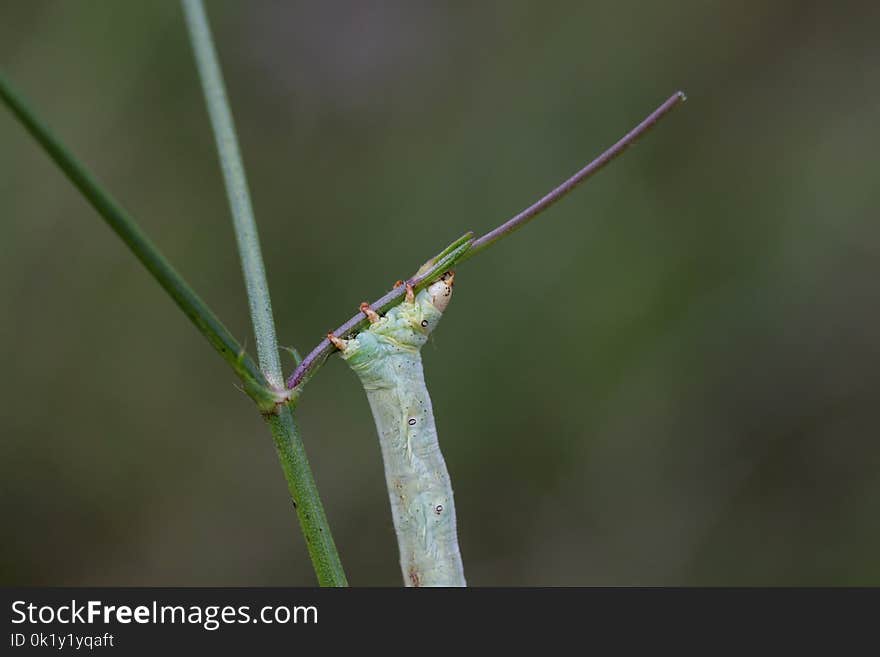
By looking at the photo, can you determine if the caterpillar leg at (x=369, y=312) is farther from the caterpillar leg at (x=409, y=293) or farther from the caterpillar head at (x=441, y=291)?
the caterpillar head at (x=441, y=291)

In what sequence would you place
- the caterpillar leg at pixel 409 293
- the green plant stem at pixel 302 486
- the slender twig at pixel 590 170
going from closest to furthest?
1. the slender twig at pixel 590 170
2. the green plant stem at pixel 302 486
3. the caterpillar leg at pixel 409 293

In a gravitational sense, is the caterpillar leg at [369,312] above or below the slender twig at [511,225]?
above

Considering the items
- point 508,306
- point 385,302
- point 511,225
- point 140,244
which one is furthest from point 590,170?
point 508,306

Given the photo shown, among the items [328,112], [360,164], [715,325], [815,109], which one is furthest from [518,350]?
[815,109]

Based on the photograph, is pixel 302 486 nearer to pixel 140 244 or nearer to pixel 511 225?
pixel 140 244

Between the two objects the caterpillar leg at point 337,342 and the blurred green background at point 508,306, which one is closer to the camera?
the caterpillar leg at point 337,342

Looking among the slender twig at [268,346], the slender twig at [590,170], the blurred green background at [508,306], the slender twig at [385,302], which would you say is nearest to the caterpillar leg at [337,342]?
the slender twig at [385,302]

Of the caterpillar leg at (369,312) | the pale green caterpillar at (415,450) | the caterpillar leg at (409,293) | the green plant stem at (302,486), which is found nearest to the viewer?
the green plant stem at (302,486)

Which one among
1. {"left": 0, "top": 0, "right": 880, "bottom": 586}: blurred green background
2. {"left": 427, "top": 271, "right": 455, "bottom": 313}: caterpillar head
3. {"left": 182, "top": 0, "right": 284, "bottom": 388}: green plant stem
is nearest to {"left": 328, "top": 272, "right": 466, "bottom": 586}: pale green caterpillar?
{"left": 427, "top": 271, "right": 455, "bottom": 313}: caterpillar head
